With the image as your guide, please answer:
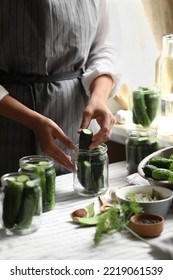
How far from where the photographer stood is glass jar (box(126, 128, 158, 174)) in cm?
167

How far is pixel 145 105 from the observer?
6.77 ft

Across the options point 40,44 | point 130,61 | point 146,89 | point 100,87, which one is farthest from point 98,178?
point 130,61

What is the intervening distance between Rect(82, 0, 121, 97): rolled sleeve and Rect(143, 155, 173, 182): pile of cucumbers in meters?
0.31

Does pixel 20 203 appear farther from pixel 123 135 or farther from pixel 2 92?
pixel 123 135

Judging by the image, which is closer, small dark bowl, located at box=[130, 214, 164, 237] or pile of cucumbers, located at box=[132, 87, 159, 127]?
small dark bowl, located at box=[130, 214, 164, 237]

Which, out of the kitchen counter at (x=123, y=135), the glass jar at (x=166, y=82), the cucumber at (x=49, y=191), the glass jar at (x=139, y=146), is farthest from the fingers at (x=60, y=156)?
the glass jar at (x=166, y=82)

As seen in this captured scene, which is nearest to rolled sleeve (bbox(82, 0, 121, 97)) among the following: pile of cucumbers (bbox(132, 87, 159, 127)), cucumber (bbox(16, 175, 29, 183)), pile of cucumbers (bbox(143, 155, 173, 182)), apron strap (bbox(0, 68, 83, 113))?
apron strap (bbox(0, 68, 83, 113))

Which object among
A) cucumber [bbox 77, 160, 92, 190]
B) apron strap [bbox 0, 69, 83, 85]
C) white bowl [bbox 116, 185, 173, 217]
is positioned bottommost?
white bowl [bbox 116, 185, 173, 217]

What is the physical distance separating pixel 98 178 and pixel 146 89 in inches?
26.3

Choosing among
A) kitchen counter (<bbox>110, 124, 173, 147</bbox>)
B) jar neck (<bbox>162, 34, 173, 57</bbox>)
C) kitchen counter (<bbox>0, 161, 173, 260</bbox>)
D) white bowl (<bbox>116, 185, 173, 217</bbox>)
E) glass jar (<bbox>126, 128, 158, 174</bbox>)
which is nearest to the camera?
kitchen counter (<bbox>0, 161, 173, 260</bbox>)

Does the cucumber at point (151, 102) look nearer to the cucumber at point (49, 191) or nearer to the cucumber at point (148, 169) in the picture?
the cucumber at point (148, 169)

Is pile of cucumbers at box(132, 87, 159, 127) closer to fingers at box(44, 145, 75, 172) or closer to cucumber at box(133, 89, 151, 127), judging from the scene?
cucumber at box(133, 89, 151, 127)

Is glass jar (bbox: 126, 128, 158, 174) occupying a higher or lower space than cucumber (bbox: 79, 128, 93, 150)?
lower
